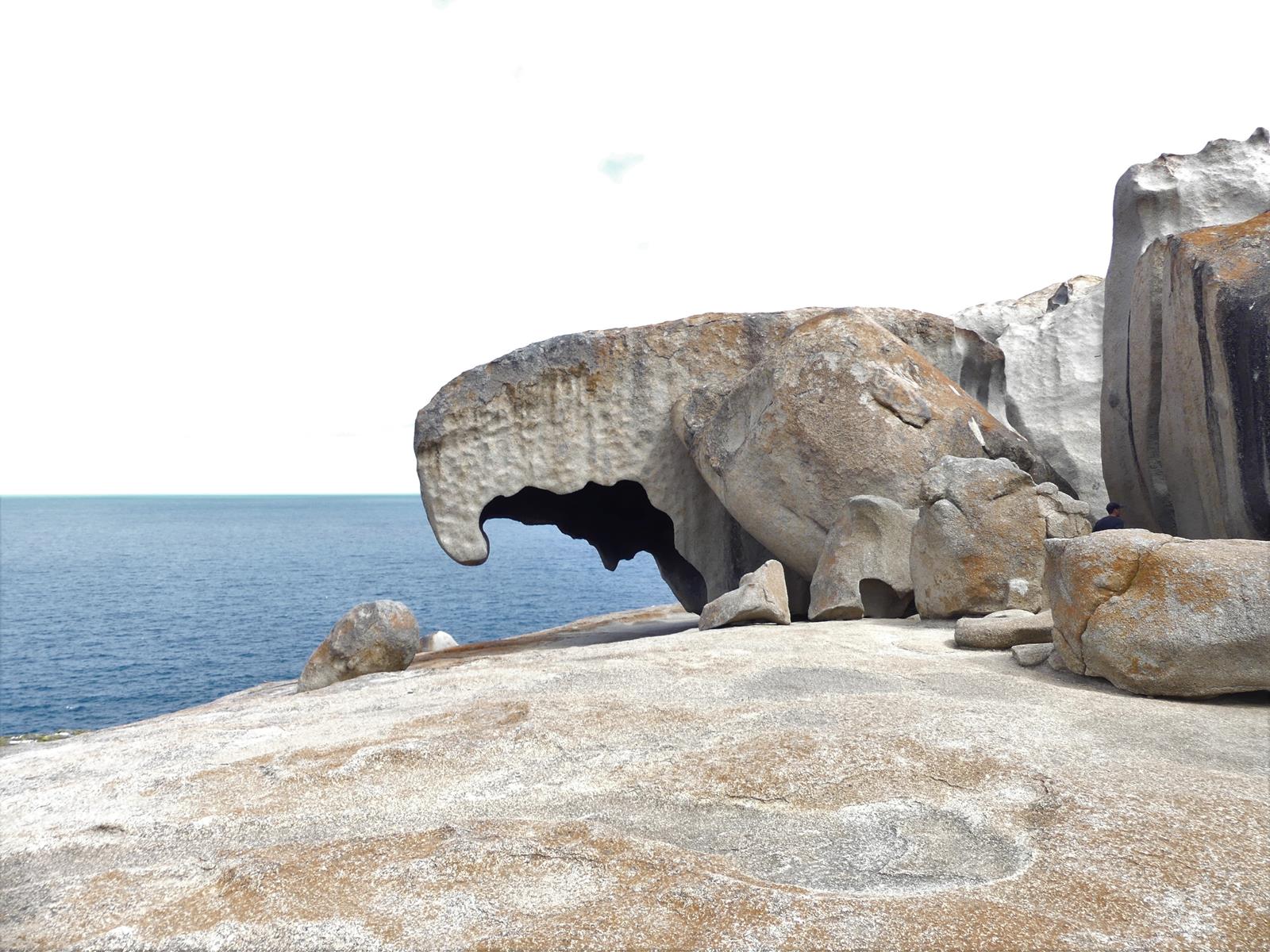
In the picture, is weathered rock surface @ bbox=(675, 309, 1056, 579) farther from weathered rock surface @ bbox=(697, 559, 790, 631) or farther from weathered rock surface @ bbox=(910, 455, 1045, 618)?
weathered rock surface @ bbox=(697, 559, 790, 631)

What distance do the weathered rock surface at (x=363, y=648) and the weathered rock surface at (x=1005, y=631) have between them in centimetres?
598

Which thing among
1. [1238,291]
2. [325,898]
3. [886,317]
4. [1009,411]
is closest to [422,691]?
[325,898]

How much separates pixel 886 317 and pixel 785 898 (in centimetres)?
1265

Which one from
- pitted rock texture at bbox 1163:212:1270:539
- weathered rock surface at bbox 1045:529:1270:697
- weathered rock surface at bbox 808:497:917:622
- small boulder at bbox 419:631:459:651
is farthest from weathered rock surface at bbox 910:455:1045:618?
small boulder at bbox 419:631:459:651

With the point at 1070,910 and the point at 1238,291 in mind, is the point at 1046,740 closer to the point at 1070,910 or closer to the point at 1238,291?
the point at 1070,910

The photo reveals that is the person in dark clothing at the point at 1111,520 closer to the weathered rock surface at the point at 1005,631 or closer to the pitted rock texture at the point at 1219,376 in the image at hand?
the pitted rock texture at the point at 1219,376

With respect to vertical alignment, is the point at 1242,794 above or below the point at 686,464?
below

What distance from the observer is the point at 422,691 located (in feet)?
22.5

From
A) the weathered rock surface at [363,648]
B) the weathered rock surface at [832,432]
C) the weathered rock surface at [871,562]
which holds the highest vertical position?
the weathered rock surface at [832,432]

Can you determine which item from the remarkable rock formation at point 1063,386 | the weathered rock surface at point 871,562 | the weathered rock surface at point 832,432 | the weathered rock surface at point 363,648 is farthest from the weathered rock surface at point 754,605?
the remarkable rock formation at point 1063,386

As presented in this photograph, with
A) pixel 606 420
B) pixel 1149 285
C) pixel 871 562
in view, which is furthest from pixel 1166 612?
pixel 606 420

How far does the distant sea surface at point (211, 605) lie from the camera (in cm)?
2705

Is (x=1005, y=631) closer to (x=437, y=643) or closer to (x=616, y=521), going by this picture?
(x=437, y=643)

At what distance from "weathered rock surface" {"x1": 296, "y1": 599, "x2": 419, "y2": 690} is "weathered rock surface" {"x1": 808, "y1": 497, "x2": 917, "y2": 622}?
4.63 m
